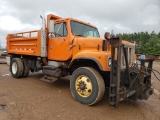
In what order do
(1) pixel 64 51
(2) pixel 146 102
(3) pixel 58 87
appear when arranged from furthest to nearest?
(3) pixel 58 87 < (1) pixel 64 51 < (2) pixel 146 102

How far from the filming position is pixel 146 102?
5.36 m

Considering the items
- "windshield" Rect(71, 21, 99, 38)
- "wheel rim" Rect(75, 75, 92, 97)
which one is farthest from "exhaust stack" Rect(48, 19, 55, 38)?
"wheel rim" Rect(75, 75, 92, 97)

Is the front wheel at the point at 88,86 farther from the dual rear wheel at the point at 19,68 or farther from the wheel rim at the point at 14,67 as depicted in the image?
the wheel rim at the point at 14,67

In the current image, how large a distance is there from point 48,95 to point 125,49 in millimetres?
2740

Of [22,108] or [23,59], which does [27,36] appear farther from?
[22,108]

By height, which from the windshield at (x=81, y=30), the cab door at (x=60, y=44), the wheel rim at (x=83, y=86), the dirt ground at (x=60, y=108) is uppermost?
the windshield at (x=81, y=30)

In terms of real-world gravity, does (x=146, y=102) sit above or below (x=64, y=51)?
below

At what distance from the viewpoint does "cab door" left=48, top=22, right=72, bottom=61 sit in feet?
18.8

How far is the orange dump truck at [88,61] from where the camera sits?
4.30 meters

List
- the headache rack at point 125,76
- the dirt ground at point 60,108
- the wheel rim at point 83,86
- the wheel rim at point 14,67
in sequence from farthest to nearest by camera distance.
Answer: the wheel rim at point 14,67, the wheel rim at point 83,86, the headache rack at point 125,76, the dirt ground at point 60,108

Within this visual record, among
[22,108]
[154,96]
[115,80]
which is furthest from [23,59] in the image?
[154,96]

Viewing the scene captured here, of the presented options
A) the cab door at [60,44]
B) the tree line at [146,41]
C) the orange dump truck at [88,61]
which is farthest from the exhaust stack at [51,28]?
the tree line at [146,41]

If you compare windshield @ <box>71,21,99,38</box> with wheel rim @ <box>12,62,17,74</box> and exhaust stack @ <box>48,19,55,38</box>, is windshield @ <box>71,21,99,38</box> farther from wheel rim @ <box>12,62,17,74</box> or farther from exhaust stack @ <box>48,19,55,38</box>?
wheel rim @ <box>12,62,17,74</box>

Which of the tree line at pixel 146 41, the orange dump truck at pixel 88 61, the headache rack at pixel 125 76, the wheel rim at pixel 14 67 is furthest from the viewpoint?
the tree line at pixel 146 41
